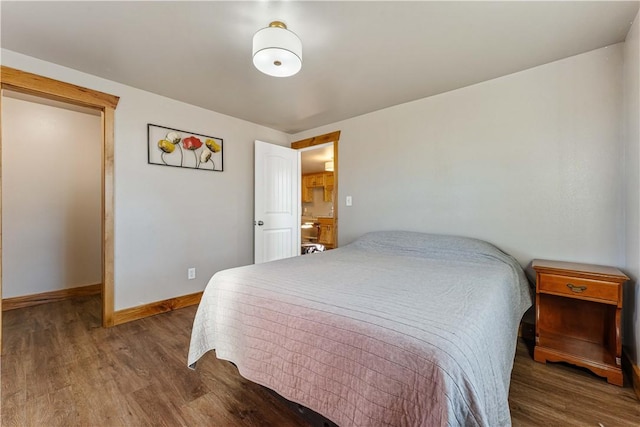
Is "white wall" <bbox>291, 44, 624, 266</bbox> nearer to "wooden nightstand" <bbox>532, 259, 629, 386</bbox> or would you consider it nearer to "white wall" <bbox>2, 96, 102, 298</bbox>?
"wooden nightstand" <bbox>532, 259, 629, 386</bbox>

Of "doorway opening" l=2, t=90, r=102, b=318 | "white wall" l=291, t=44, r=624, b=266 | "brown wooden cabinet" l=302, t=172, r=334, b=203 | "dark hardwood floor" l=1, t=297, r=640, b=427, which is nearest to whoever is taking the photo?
"dark hardwood floor" l=1, t=297, r=640, b=427

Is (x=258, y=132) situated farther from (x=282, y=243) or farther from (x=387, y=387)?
(x=387, y=387)

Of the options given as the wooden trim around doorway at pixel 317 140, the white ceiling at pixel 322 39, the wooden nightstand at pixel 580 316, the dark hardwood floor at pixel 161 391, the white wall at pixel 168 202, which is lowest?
the dark hardwood floor at pixel 161 391

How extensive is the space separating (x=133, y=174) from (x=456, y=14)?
2977 millimetres

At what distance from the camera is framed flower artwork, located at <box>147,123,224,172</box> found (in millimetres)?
2778

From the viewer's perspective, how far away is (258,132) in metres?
3.74

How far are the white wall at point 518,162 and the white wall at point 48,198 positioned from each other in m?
3.75

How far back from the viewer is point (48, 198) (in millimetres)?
3250

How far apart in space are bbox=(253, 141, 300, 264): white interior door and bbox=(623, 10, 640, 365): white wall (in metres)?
3.25

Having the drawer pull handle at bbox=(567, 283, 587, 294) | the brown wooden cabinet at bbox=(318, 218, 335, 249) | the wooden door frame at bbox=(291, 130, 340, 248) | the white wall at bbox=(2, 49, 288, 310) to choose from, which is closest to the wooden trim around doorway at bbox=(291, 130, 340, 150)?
the wooden door frame at bbox=(291, 130, 340, 248)

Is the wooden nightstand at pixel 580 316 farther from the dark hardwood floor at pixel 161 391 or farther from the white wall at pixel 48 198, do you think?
the white wall at pixel 48 198

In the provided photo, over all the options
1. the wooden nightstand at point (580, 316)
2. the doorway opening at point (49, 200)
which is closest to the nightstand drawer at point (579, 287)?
the wooden nightstand at point (580, 316)

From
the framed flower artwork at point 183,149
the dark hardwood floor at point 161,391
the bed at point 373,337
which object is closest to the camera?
the bed at point 373,337

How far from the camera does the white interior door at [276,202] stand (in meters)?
3.48
